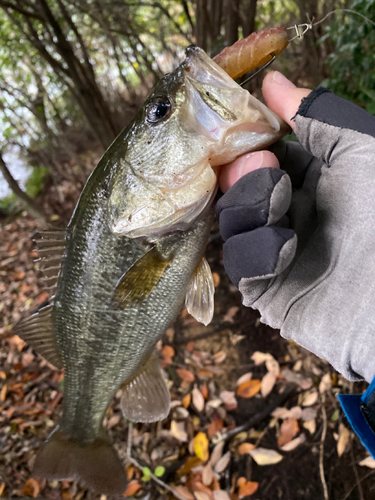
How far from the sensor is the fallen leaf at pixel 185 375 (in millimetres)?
2873

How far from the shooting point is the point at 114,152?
4.70ft

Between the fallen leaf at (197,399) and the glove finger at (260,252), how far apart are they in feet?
6.53

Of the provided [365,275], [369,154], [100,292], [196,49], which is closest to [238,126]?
[196,49]

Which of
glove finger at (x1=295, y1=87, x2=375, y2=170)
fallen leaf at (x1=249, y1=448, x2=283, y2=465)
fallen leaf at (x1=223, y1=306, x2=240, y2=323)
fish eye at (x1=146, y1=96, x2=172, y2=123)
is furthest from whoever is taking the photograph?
fallen leaf at (x1=223, y1=306, x2=240, y2=323)

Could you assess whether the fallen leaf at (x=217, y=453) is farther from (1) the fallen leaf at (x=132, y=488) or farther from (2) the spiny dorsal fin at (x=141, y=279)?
(2) the spiny dorsal fin at (x=141, y=279)

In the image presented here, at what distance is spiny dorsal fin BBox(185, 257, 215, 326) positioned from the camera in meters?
1.54

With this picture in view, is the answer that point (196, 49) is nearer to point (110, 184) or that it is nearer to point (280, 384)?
point (110, 184)

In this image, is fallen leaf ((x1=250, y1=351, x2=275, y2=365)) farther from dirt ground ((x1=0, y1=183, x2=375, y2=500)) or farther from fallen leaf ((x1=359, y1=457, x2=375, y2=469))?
fallen leaf ((x1=359, y1=457, x2=375, y2=469))

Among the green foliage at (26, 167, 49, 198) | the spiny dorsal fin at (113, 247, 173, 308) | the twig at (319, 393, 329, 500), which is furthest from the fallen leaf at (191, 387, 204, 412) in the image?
the green foliage at (26, 167, 49, 198)

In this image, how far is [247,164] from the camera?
117 cm

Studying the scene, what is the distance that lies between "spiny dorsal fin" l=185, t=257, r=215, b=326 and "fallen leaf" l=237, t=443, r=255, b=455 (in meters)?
1.45

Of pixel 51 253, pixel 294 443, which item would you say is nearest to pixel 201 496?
pixel 294 443

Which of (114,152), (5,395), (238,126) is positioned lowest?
(5,395)

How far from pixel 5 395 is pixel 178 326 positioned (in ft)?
6.54
